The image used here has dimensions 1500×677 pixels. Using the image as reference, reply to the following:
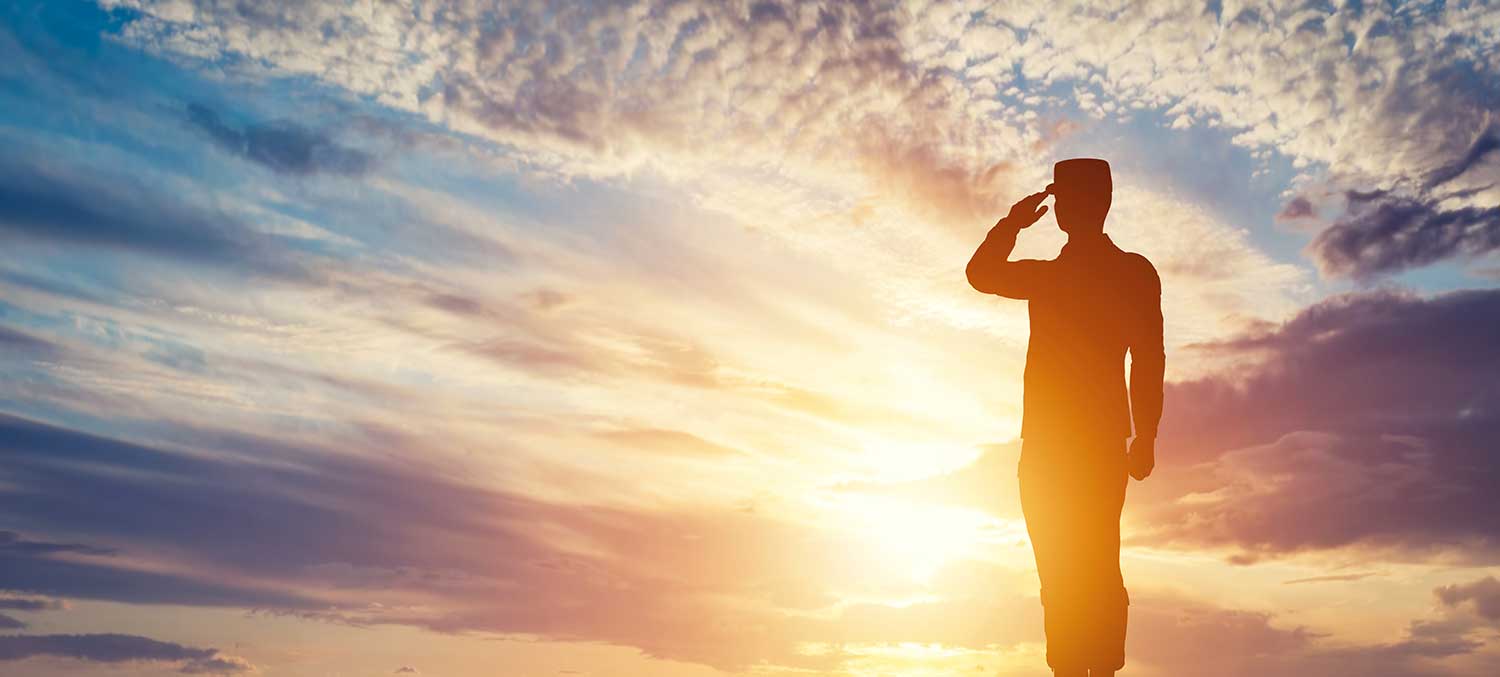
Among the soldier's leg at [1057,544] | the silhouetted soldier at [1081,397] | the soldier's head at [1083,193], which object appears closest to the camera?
the soldier's leg at [1057,544]

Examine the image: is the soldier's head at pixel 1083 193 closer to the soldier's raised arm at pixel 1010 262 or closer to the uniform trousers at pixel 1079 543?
the soldier's raised arm at pixel 1010 262

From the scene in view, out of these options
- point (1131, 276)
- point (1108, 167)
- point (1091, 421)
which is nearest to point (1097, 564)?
point (1091, 421)

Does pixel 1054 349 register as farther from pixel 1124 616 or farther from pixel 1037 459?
pixel 1124 616

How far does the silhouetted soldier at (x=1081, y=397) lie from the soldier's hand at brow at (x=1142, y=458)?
1 cm

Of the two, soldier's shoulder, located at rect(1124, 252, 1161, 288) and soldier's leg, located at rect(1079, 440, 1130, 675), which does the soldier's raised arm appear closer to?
soldier's shoulder, located at rect(1124, 252, 1161, 288)

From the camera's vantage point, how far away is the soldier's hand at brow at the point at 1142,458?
42.4ft

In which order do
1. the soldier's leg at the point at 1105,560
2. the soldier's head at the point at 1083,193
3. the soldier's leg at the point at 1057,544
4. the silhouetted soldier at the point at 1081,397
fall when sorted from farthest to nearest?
the soldier's head at the point at 1083,193 → the silhouetted soldier at the point at 1081,397 → the soldier's leg at the point at 1057,544 → the soldier's leg at the point at 1105,560

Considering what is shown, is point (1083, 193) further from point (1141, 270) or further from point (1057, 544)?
point (1057, 544)

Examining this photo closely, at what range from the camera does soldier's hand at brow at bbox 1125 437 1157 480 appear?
12922 millimetres

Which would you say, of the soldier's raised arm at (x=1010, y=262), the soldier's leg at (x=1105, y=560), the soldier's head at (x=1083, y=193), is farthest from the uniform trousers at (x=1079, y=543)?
the soldier's head at (x=1083, y=193)

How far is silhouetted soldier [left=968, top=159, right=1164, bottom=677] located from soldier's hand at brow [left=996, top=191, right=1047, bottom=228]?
0.01 m

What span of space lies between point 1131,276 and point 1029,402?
1.87m

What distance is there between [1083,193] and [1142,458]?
3.13m

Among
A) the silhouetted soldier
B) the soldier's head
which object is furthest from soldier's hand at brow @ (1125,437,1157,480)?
the soldier's head
